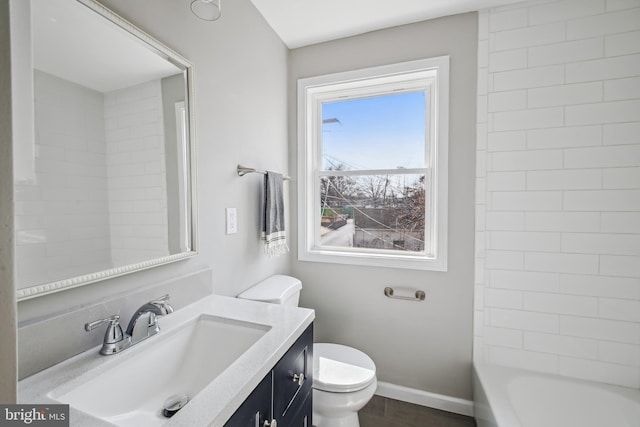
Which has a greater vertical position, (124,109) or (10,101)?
(124,109)

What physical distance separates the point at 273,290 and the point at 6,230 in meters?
1.40

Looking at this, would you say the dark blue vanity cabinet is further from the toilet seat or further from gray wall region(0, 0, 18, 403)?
gray wall region(0, 0, 18, 403)

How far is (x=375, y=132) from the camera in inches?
78.2

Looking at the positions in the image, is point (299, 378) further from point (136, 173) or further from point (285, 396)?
point (136, 173)

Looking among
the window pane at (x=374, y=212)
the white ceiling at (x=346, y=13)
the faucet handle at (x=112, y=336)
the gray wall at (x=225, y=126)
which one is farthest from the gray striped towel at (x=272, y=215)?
the white ceiling at (x=346, y=13)

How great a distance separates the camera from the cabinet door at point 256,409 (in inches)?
26.2

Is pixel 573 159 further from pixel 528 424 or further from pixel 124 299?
pixel 124 299

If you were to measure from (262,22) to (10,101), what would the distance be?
1.81 metres

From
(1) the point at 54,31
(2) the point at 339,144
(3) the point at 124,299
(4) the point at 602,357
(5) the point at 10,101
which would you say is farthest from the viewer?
(2) the point at 339,144

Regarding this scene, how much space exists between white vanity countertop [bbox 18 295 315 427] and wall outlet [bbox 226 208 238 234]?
418mm

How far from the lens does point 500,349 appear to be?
5.45ft

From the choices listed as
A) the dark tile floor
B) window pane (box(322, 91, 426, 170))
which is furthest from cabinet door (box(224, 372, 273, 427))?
window pane (box(322, 91, 426, 170))

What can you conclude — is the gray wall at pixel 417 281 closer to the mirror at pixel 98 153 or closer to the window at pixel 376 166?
the window at pixel 376 166

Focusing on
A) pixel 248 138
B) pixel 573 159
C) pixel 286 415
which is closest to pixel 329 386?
pixel 286 415
